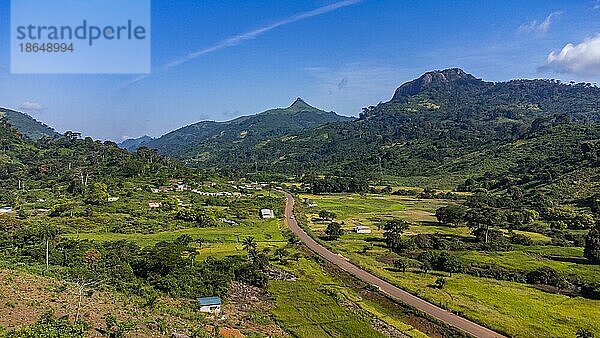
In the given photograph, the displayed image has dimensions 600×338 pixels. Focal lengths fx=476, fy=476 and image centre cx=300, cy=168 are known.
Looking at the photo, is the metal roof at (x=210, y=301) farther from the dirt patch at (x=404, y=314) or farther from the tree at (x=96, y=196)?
the tree at (x=96, y=196)

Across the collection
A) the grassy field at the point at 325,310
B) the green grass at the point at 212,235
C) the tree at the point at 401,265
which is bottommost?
the grassy field at the point at 325,310

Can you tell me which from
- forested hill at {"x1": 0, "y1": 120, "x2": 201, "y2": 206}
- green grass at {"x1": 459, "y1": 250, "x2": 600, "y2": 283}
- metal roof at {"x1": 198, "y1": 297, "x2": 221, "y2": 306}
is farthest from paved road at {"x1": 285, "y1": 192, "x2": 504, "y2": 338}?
forested hill at {"x1": 0, "y1": 120, "x2": 201, "y2": 206}

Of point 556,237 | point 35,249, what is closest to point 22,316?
point 35,249

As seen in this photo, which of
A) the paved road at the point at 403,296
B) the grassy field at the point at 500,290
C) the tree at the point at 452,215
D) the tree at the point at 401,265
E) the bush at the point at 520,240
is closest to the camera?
the paved road at the point at 403,296

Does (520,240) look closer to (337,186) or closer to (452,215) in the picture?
(452,215)

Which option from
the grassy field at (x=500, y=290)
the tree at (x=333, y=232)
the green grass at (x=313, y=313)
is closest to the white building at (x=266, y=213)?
the grassy field at (x=500, y=290)

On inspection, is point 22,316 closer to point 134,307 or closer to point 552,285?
point 134,307

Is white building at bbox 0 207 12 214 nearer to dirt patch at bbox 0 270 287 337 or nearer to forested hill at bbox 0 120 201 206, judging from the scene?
forested hill at bbox 0 120 201 206
